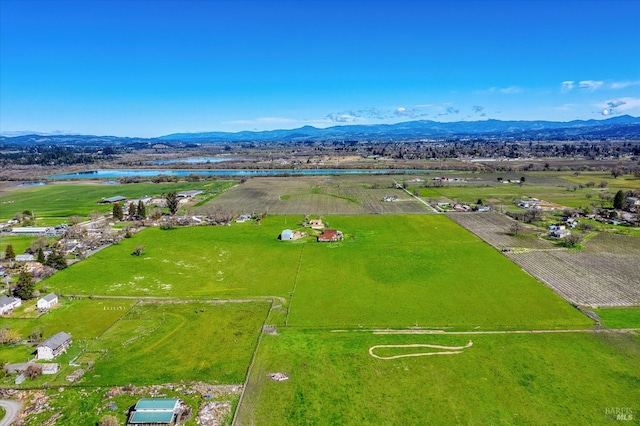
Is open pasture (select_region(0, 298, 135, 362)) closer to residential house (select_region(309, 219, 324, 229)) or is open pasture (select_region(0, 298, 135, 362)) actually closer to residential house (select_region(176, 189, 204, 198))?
residential house (select_region(309, 219, 324, 229))

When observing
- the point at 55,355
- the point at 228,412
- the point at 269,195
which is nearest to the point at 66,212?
the point at 269,195

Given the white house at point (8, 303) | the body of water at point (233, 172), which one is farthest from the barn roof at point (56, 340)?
the body of water at point (233, 172)

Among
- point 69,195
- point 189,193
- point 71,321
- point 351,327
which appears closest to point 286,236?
point 351,327

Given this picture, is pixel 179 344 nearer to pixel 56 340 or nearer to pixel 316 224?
pixel 56 340

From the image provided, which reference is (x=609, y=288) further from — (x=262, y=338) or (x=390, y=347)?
(x=262, y=338)

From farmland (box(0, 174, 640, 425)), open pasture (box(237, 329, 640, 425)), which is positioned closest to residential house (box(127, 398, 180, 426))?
farmland (box(0, 174, 640, 425))

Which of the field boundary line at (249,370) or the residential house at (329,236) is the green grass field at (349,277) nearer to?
the residential house at (329,236)
